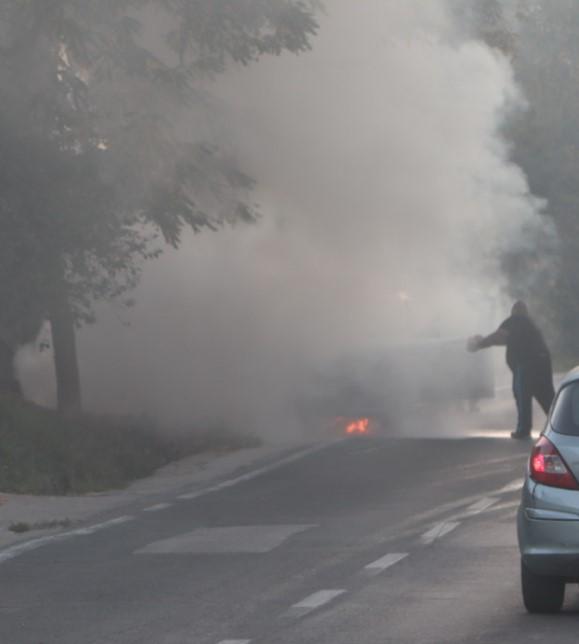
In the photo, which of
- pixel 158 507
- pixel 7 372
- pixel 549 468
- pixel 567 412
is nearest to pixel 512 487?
pixel 158 507

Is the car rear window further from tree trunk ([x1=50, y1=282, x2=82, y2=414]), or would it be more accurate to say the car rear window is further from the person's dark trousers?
tree trunk ([x1=50, y1=282, x2=82, y2=414])

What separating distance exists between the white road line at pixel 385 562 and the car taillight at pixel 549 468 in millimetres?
2036

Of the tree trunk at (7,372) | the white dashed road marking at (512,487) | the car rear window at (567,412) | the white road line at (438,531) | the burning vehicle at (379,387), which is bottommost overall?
the white road line at (438,531)

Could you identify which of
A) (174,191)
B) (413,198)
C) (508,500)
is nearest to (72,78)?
(174,191)

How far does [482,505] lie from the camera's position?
1355cm

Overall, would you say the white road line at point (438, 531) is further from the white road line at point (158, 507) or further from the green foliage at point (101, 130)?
the green foliage at point (101, 130)

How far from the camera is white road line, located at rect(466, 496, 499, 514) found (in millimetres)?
13227

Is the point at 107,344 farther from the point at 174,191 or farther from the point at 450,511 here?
the point at 450,511

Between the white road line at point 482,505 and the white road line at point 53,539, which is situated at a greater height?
the white road line at point 53,539

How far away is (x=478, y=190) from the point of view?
2527 cm

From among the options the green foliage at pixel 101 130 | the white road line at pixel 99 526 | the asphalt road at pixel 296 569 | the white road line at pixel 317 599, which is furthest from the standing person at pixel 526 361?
the white road line at pixel 317 599

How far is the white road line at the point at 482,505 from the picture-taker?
13.2 meters

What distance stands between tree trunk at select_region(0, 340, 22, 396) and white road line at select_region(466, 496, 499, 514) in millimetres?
8852

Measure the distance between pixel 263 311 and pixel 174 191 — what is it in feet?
11.6
